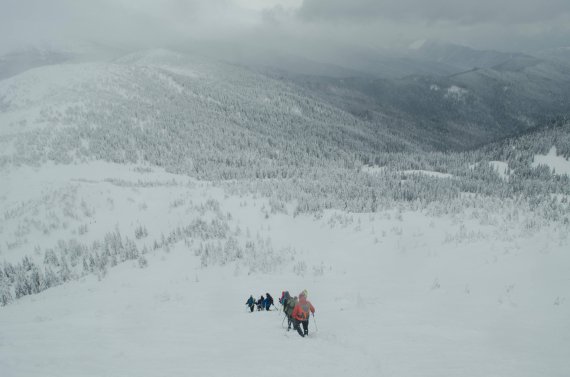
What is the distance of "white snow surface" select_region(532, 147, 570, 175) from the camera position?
5712 centimetres

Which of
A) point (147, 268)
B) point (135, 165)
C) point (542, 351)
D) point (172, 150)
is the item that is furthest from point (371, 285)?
point (172, 150)

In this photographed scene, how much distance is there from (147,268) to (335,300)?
39.2 feet

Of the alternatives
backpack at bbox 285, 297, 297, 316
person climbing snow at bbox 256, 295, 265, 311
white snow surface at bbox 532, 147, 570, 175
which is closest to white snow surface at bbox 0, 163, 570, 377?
person climbing snow at bbox 256, 295, 265, 311

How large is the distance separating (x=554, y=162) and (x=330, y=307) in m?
63.3

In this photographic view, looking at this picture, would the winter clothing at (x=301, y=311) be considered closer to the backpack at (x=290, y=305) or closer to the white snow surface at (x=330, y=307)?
the backpack at (x=290, y=305)

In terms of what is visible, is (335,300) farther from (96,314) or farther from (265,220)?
(265,220)

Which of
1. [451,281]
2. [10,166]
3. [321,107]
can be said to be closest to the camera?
[451,281]

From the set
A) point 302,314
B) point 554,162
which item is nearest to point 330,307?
point 302,314

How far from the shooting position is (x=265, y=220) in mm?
26547

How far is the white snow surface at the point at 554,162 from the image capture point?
187 ft

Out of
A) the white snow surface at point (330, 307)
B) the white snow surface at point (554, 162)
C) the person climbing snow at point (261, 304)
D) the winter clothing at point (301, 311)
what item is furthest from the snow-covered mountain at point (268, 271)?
the white snow surface at point (554, 162)

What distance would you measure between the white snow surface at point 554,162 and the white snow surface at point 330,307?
47822 mm

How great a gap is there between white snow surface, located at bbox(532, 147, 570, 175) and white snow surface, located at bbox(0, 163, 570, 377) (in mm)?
47822

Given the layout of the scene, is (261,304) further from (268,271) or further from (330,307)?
(268,271)
